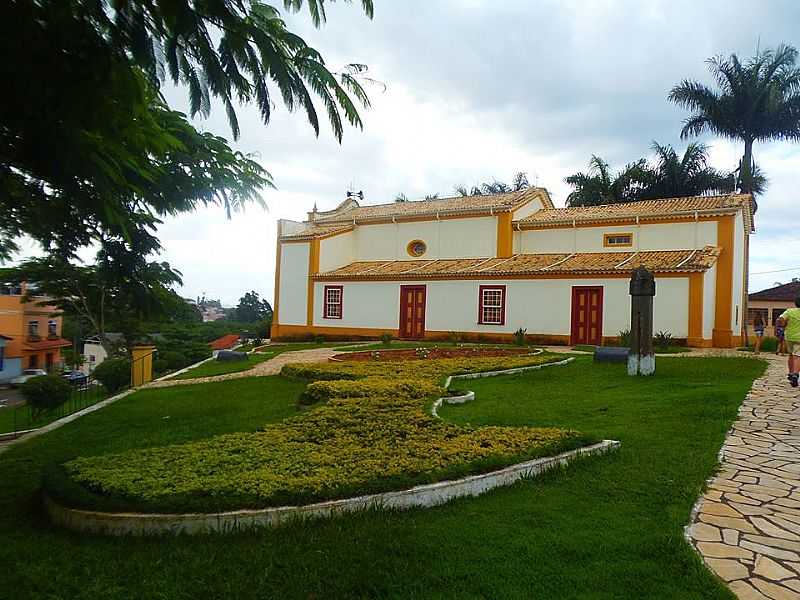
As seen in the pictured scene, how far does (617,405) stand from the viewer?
8.44 metres

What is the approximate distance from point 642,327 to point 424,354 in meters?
6.65

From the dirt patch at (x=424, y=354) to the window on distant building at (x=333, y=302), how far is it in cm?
856

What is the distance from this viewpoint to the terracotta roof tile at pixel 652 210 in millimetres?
20859

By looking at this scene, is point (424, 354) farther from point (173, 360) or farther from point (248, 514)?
point (248, 514)

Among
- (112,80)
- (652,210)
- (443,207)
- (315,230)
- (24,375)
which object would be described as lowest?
(24,375)

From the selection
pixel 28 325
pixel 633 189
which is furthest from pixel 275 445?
pixel 28 325

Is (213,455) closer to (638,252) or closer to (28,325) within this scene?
(638,252)

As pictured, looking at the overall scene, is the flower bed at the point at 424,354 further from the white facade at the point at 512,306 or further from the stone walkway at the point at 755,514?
the stone walkway at the point at 755,514

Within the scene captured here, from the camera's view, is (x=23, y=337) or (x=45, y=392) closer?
(x=45, y=392)

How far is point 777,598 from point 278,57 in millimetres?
4194

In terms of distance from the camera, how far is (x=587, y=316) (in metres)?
20.2

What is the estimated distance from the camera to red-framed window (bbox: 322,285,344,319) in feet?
84.7

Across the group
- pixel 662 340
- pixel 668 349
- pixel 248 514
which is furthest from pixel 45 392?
pixel 662 340

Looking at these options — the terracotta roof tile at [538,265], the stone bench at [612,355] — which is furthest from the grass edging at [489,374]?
the terracotta roof tile at [538,265]
